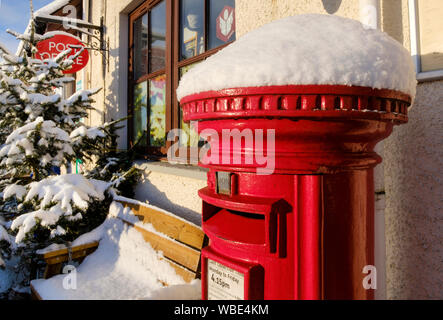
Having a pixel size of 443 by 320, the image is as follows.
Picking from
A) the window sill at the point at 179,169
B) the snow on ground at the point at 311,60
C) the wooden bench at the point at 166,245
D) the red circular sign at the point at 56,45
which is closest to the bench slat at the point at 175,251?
the wooden bench at the point at 166,245

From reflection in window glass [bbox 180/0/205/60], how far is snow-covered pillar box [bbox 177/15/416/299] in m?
2.34

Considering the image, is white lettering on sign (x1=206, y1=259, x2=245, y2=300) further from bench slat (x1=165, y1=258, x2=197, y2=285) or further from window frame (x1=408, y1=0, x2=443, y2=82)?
window frame (x1=408, y1=0, x2=443, y2=82)

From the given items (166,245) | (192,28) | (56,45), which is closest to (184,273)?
(166,245)

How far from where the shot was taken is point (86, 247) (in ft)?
9.67

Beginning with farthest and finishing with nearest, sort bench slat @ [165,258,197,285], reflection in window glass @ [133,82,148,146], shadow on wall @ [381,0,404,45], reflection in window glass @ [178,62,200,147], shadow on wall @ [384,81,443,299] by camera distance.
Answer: reflection in window glass @ [133,82,148,146], reflection in window glass @ [178,62,200,147], bench slat @ [165,258,197,285], shadow on wall @ [381,0,404,45], shadow on wall @ [384,81,443,299]

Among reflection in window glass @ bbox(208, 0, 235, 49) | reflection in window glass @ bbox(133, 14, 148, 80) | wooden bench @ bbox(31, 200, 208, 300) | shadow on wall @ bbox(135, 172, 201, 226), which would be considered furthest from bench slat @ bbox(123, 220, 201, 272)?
reflection in window glass @ bbox(133, 14, 148, 80)

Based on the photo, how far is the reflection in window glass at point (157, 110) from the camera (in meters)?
3.80

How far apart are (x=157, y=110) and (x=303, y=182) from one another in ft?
10.9

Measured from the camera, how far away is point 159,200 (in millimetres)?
3230

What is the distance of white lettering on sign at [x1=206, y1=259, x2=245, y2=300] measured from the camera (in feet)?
3.19

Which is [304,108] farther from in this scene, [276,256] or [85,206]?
[85,206]

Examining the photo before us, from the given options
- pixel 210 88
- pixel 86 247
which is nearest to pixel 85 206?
pixel 86 247

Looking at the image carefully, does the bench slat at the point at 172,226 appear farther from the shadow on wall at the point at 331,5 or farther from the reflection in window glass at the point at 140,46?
the reflection in window glass at the point at 140,46

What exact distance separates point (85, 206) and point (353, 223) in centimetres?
232
